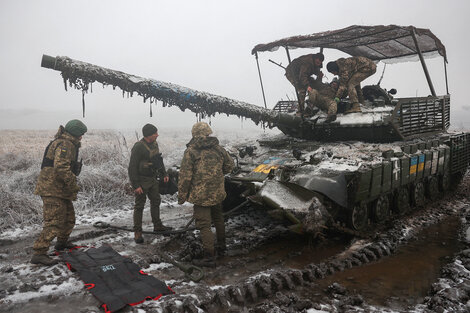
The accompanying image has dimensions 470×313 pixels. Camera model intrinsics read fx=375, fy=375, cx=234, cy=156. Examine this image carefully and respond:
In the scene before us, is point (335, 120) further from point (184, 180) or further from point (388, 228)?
point (184, 180)

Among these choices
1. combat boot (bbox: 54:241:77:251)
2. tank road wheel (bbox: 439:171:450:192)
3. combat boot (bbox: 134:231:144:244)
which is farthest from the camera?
tank road wheel (bbox: 439:171:450:192)

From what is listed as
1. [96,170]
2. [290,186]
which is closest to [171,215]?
[96,170]

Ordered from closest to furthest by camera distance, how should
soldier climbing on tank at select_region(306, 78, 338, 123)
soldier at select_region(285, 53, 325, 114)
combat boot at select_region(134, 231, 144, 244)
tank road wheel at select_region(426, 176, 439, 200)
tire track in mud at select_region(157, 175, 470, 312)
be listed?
tire track in mud at select_region(157, 175, 470, 312), combat boot at select_region(134, 231, 144, 244), soldier climbing on tank at select_region(306, 78, 338, 123), tank road wheel at select_region(426, 176, 439, 200), soldier at select_region(285, 53, 325, 114)

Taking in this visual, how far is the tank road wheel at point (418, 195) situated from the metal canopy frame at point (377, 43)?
6.51 ft

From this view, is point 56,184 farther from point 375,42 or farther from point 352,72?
point 375,42

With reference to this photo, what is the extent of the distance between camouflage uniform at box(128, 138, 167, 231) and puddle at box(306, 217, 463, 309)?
2.73 metres

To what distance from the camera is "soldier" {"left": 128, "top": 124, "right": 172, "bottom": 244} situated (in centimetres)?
533

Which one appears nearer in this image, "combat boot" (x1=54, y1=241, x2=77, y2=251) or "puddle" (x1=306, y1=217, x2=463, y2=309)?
"puddle" (x1=306, y1=217, x2=463, y2=309)

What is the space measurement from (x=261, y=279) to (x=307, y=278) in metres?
0.58

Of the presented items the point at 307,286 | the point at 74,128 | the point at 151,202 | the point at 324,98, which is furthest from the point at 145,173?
the point at 324,98

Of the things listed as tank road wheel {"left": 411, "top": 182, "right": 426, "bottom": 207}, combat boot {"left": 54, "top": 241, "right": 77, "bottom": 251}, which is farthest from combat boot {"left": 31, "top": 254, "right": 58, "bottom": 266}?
tank road wheel {"left": 411, "top": 182, "right": 426, "bottom": 207}

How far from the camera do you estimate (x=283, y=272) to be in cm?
411

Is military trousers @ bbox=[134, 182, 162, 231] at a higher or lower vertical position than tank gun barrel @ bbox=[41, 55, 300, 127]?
lower

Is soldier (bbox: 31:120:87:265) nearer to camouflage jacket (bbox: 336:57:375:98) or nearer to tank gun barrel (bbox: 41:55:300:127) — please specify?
tank gun barrel (bbox: 41:55:300:127)
